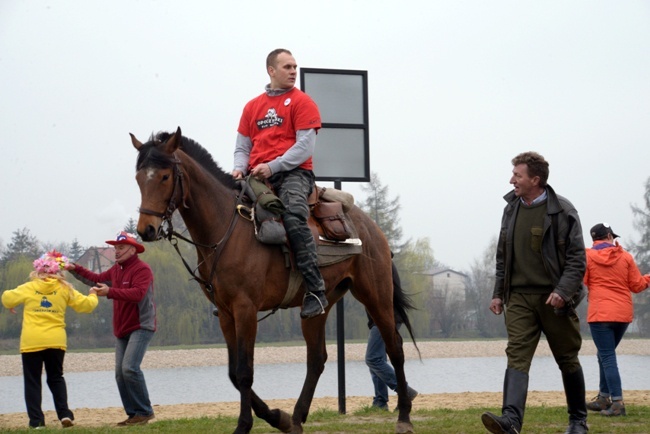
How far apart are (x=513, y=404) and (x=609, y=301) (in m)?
3.93

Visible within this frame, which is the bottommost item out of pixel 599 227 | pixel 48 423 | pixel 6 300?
pixel 48 423

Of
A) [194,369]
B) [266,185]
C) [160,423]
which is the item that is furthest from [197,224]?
[194,369]

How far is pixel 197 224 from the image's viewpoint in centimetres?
784

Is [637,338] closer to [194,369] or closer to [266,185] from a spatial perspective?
[194,369]

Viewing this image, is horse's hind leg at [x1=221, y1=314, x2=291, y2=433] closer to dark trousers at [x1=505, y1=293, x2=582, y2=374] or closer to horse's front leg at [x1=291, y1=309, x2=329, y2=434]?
horse's front leg at [x1=291, y1=309, x2=329, y2=434]

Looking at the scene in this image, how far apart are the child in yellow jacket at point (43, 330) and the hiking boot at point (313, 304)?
11.7ft

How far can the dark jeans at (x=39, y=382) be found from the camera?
10.7 m

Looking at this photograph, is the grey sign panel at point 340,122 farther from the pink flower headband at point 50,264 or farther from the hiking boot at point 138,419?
the hiking boot at point 138,419

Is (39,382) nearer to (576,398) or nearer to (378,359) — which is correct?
(378,359)

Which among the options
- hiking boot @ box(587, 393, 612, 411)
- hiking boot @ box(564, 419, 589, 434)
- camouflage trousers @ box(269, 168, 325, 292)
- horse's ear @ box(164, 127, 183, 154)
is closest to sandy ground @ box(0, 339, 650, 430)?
hiking boot @ box(587, 393, 612, 411)

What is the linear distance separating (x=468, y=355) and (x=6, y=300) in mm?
31275

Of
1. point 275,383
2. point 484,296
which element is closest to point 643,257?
point 484,296

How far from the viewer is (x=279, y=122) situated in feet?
27.5

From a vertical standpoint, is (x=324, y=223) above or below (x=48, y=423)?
above
